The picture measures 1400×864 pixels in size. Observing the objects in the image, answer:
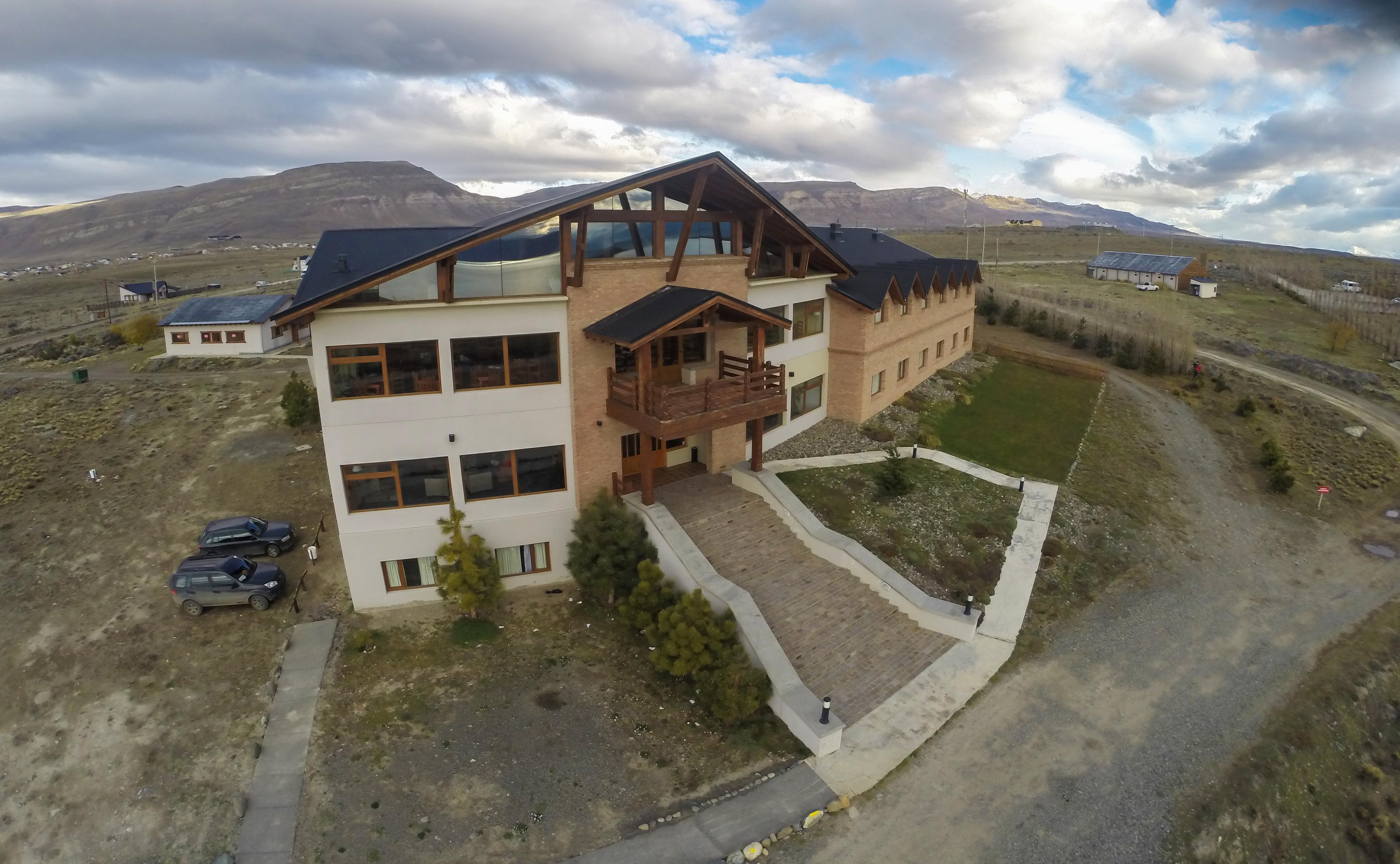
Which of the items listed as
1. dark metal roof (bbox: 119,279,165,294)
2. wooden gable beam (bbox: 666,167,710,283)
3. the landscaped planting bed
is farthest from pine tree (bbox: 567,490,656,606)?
dark metal roof (bbox: 119,279,165,294)

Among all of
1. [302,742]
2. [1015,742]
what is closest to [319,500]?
[302,742]

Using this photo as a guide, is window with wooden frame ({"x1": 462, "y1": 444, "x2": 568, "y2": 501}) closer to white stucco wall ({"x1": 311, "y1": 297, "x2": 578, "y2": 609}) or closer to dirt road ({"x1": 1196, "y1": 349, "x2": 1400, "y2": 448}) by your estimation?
white stucco wall ({"x1": 311, "y1": 297, "x2": 578, "y2": 609})

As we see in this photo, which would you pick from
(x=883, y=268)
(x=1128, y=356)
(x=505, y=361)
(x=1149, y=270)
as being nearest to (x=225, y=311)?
(x=505, y=361)

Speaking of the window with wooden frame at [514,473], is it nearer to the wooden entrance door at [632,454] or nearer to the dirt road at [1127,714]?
the wooden entrance door at [632,454]

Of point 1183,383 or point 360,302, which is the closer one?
point 360,302

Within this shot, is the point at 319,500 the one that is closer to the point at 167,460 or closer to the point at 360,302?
the point at 167,460

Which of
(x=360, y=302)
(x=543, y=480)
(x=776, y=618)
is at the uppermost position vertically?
(x=360, y=302)

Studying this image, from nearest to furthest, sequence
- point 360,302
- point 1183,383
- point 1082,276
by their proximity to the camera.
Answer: point 360,302
point 1183,383
point 1082,276
